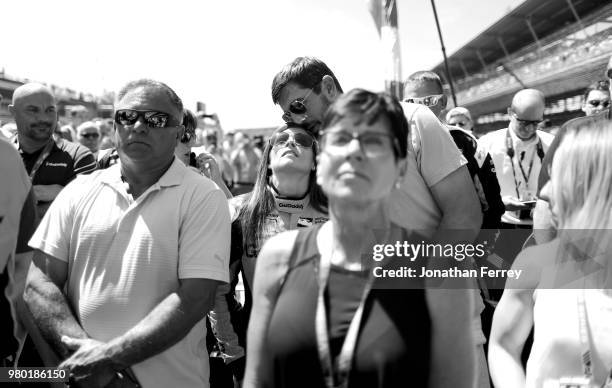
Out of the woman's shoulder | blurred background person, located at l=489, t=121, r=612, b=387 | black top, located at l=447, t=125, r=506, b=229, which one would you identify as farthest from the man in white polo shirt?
black top, located at l=447, t=125, r=506, b=229

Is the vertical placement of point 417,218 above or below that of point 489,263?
above

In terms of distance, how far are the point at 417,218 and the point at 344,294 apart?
0.89 metres

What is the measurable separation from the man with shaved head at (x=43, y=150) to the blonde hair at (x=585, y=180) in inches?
143

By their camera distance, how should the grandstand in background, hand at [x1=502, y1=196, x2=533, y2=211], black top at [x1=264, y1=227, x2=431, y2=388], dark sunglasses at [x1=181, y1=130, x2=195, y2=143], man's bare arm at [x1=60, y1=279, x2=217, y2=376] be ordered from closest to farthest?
1. black top at [x1=264, y1=227, x2=431, y2=388]
2. man's bare arm at [x1=60, y1=279, x2=217, y2=376]
3. dark sunglasses at [x1=181, y1=130, x2=195, y2=143]
4. hand at [x1=502, y1=196, x2=533, y2=211]
5. the grandstand in background

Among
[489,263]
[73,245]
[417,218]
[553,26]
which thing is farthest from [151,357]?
[553,26]

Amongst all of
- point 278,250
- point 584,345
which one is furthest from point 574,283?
point 278,250

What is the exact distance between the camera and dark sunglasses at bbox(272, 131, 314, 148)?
2.68 metres

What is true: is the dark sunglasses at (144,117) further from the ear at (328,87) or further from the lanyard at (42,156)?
the lanyard at (42,156)

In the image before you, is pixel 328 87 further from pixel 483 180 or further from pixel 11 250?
pixel 11 250

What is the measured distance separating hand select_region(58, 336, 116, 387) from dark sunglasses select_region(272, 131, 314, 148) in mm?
1228

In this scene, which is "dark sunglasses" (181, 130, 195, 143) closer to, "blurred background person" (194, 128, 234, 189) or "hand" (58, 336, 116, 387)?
"hand" (58, 336, 116, 387)

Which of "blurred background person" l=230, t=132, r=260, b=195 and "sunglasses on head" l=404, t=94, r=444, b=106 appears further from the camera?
"blurred background person" l=230, t=132, r=260, b=195

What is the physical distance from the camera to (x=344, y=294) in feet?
5.34

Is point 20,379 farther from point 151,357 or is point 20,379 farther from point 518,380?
point 518,380
